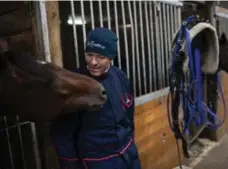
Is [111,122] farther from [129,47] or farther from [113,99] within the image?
[129,47]

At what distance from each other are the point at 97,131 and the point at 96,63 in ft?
1.17

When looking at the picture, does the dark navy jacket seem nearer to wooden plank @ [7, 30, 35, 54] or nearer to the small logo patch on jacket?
the small logo patch on jacket

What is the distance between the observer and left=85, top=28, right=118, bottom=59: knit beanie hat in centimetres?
151

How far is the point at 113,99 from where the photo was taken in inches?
61.2

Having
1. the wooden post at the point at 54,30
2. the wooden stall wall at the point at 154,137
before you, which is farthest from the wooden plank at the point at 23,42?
the wooden stall wall at the point at 154,137

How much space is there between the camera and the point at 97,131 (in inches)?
→ 59.1

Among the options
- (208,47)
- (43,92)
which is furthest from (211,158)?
(43,92)

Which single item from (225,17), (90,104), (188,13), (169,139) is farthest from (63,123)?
(225,17)

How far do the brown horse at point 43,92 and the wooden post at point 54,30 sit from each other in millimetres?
445

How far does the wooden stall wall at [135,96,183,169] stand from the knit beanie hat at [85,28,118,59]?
1102 millimetres

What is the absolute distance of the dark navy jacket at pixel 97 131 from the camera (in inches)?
58.2

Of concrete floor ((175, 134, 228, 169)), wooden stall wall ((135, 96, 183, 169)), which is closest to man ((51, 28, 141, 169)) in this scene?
wooden stall wall ((135, 96, 183, 169))

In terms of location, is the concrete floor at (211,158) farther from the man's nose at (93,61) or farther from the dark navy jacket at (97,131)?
the man's nose at (93,61)

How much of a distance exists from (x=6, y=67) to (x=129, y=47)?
1.38m
